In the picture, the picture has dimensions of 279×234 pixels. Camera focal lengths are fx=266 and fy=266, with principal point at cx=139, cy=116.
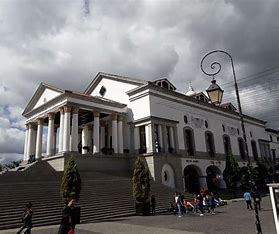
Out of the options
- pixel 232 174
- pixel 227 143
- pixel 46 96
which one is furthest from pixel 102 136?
pixel 227 143

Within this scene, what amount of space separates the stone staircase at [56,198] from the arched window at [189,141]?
11355 mm

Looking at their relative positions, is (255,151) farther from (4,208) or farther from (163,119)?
(4,208)

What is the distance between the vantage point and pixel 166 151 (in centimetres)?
3186

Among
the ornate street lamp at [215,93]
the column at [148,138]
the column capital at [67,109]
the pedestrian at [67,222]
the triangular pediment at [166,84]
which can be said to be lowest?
the pedestrian at [67,222]

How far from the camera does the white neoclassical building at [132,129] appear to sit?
29.2 metres

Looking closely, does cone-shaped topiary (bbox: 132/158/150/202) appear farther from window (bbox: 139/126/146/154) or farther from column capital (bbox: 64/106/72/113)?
window (bbox: 139/126/146/154)

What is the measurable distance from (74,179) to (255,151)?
45.1m

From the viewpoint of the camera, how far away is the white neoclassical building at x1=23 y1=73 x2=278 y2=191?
95.7 ft

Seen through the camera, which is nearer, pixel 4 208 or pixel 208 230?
pixel 208 230

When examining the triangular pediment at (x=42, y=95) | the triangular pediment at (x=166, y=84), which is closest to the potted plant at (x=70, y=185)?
the triangular pediment at (x=42, y=95)

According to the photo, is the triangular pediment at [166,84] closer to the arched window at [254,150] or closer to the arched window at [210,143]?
the arched window at [210,143]

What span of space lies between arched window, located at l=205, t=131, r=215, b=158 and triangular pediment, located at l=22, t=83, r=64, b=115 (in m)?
22.3

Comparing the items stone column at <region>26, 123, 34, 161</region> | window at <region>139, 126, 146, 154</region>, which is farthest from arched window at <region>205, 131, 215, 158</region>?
stone column at <region>26, 123, 34, 161</region>

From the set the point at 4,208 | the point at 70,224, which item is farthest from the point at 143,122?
the point at 70,224
